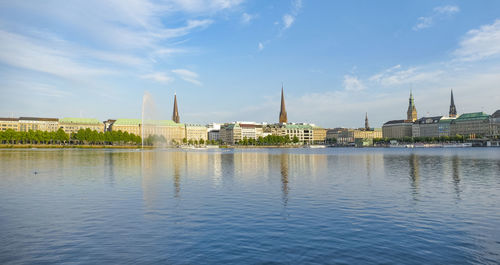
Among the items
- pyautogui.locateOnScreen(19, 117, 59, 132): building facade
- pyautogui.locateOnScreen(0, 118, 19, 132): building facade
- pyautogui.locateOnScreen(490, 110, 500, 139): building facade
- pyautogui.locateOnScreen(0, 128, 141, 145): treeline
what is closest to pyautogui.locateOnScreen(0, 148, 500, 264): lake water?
pyautogui.locateOnScreen(0, 128, 141, 145): treeline

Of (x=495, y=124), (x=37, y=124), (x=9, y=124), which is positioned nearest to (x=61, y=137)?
(x=37, y=124)

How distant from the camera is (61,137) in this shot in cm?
13938

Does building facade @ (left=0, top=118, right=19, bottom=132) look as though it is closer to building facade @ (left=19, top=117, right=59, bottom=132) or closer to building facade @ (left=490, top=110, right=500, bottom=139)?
building facade @ (left=19, top=117, right=59, bottom=132)

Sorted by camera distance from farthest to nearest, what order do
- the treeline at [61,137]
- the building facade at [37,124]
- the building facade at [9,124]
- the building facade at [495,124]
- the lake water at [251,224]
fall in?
the building facade at [495,124] → the building facade at [37,124] → the building facade at [9,124] → the treeline at [61,137] → the lake water at [251,224]

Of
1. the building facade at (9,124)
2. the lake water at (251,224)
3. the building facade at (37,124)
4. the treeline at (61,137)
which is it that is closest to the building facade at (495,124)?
the treeline at (61,137)

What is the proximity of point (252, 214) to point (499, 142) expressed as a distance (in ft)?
618

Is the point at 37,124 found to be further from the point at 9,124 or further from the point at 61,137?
the point at 61,137

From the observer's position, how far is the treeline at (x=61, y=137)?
12962cm

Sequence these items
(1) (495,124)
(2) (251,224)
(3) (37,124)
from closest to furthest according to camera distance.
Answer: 1. (2) (251,224)
2. (3) (37,124)
3. (1) (495,124)

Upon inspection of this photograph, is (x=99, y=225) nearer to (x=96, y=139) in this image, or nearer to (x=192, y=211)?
(x=192, y=211)

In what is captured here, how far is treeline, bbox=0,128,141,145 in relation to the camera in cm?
12962

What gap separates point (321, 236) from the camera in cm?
1236

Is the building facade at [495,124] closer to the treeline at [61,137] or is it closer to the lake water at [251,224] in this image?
the treeline at [61,137]

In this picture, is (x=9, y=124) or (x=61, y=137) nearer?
(x=61, y=137)
